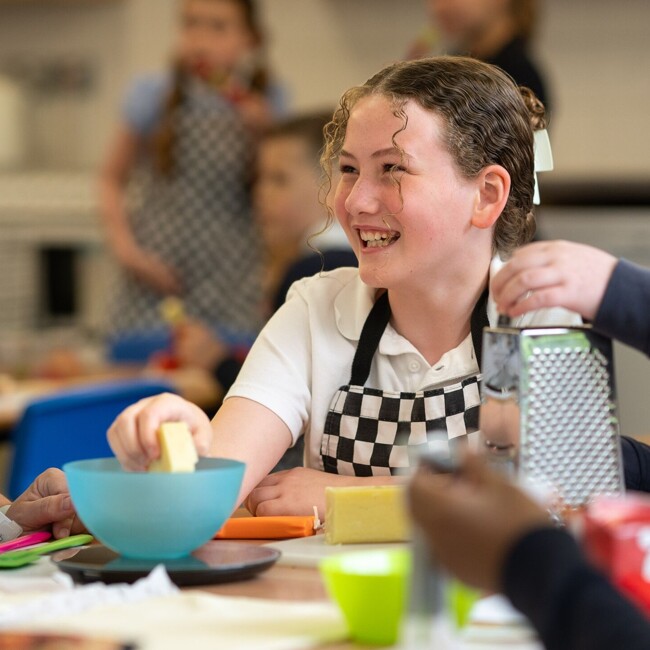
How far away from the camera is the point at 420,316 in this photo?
150cm

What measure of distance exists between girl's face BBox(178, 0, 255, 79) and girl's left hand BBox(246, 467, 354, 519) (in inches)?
94.9

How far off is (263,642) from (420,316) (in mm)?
759

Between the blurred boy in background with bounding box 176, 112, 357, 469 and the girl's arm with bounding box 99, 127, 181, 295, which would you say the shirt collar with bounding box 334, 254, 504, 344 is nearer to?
the blurred boy in background with bounding box 176, 112, 357, 469

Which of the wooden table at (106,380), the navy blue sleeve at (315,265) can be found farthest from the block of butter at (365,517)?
the wooden table at (106,380)

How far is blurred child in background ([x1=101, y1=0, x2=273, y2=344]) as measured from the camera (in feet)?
11.7

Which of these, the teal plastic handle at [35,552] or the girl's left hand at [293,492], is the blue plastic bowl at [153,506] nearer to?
the teal plastic handle at [35,552]

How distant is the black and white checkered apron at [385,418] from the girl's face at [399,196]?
0.32 feet

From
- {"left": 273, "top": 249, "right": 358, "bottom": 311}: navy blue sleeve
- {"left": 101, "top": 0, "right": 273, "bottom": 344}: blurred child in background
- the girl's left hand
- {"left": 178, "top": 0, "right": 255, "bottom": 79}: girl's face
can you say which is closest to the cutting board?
the girl's left hand

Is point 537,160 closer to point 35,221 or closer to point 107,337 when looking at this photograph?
point 107,337

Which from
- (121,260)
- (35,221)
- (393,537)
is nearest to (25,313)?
(35,221)

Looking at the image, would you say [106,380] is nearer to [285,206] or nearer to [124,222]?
[285,206]

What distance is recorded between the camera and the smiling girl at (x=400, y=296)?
1404 mm

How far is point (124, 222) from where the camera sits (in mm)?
3742

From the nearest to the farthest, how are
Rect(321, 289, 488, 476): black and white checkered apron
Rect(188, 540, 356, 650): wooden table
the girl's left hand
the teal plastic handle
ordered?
1. Rect(188, 540, 356, 650): wooden table
2. the teal plastic handle
3. the girl's left hand
4. Rect(321, 289, 488, 476): black and white checkered apron
